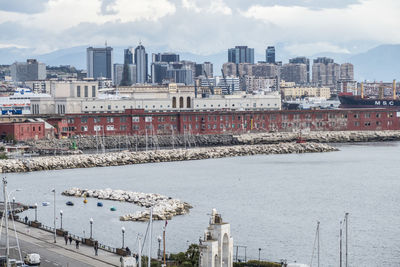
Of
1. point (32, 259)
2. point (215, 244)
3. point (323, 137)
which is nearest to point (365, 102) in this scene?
point (323, 137)

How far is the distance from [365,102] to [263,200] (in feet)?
294

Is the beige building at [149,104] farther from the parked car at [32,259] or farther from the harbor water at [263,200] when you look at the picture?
the parked car at [32,259]

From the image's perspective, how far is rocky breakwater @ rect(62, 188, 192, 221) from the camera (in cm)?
4194

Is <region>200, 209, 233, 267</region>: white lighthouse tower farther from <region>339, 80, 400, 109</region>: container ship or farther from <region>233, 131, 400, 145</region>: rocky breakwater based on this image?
<region>339, 80, 400, 109</region>: container ship

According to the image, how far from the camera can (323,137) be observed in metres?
94.9

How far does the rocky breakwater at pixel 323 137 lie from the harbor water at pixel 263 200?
1086 cm

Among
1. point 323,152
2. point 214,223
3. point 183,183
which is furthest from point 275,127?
point 214,223

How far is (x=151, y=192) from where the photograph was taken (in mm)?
52062

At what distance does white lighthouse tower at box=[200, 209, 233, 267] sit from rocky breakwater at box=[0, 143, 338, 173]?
4291 cm

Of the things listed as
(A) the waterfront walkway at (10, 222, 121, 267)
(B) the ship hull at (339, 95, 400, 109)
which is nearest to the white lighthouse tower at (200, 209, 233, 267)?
(A) the waterfront walkway at (10, 222, 121, 267)

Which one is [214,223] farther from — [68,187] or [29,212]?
[68,187]

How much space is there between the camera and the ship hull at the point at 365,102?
132625mm

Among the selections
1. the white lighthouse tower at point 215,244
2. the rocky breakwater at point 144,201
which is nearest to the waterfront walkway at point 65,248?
the rocky breakwater at point 144,201

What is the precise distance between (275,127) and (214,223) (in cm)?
7543
